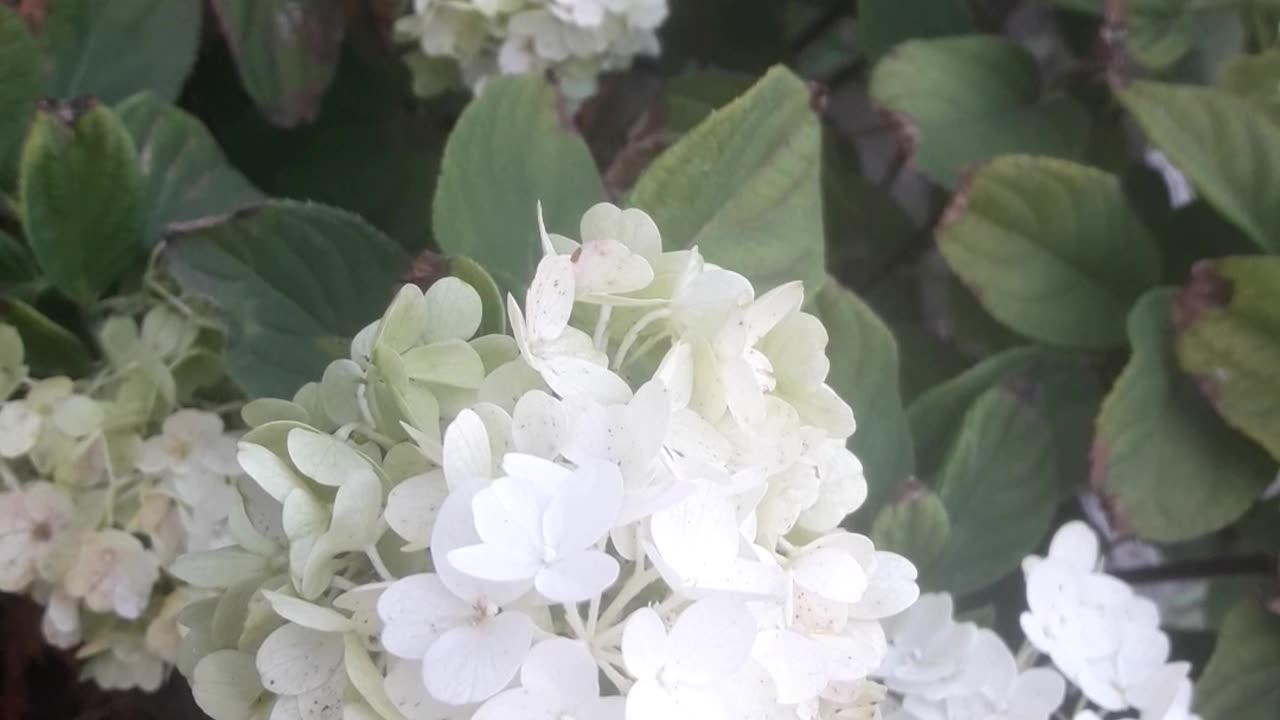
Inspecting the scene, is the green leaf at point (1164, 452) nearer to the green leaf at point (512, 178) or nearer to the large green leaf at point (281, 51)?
the green leaf at point (512, 178)

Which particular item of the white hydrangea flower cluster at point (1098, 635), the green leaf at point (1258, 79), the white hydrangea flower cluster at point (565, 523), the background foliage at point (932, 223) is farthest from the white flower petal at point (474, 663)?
the green leaf at point (1258, 79)

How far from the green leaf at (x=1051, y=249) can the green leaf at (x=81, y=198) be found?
1.11 ft

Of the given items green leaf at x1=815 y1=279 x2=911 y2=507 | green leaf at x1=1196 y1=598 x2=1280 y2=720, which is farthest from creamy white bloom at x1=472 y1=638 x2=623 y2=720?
green leaf at x1=1196 y1=598 x2=1280 y2=720

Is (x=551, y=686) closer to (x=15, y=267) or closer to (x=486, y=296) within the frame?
(x=486, y=296)

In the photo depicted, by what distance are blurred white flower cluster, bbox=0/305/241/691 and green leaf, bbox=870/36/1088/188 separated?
34 cm

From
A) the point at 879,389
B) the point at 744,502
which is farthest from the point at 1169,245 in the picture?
the point at 744,502

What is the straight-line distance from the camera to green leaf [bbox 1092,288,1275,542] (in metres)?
0.41

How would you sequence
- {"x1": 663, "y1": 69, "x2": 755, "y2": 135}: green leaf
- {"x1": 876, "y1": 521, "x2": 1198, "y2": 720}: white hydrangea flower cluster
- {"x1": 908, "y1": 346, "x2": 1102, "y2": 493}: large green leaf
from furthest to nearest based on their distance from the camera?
{"x1": 663, "y1": 69, "x2": 755, "y2": 135}: green leaf, {"x1": 908, "y1": 346, "x2": 1102, "y2": 493}: large green leaf, {"x1": 876, "y1": 521, "x2": 1198, "y2": 720}: white hydrangea flower cluster

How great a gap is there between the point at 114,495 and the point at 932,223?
17.5 inches

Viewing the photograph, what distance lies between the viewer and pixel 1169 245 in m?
0.53

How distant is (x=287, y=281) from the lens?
394 millimetres

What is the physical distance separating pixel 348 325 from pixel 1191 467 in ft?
1.15

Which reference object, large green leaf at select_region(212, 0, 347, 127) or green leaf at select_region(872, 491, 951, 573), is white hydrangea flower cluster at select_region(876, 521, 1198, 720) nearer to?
green leaf at select_region(872, 491, 951, 573)

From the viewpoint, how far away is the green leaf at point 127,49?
18.8 inches
